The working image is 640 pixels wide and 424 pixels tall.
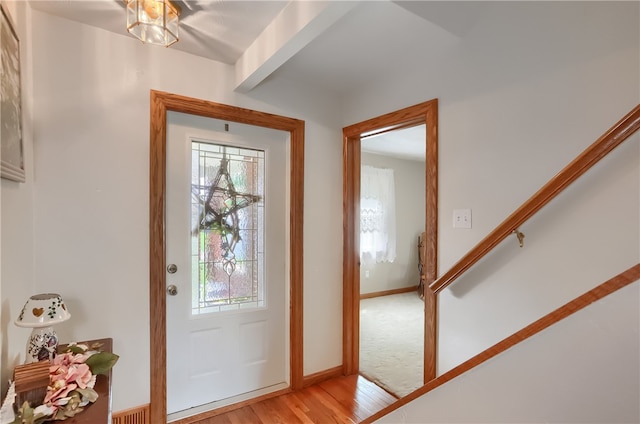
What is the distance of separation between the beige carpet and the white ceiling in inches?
93.8

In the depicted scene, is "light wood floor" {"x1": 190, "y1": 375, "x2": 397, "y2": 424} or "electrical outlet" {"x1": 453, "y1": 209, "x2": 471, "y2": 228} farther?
"light wood floor" {"x1": 190, "y1": 375, "x2": 397, "y2": 424}

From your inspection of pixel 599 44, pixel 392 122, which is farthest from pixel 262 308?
pixel 599 44

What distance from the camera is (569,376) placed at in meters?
0.58

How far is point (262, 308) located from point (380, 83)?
1921 millimetres

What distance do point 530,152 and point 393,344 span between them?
238cm

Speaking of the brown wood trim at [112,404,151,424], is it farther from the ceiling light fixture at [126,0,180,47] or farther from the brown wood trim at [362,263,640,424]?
the ceiling light fixture at [126,0,180,47]

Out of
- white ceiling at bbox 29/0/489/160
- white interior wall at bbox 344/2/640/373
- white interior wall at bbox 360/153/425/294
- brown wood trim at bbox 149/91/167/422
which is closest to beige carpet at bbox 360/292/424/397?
white interior wall at bbox 360/153/425/294

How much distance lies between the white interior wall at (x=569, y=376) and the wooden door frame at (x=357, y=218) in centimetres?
124

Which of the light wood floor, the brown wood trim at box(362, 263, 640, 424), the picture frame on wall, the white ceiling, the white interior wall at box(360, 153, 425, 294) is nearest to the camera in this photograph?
the brown wood trim at box(362, 263, 640, 424)

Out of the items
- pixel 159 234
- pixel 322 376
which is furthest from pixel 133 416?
pixel 322 376

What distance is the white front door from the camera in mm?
2004

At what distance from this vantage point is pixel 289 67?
2.16m

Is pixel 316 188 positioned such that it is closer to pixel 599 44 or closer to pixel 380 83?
pixel 380 83

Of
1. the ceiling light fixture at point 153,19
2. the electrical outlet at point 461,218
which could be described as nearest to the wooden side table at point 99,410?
the ceiling light fixture at point 153,19
